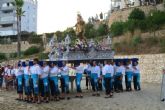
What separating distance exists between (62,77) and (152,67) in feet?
50.9

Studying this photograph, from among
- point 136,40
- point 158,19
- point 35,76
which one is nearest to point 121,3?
point 158,19

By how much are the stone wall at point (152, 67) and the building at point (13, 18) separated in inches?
2097

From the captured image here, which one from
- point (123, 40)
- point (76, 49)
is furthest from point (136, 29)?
point (76, 49)

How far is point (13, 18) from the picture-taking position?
90812 mm

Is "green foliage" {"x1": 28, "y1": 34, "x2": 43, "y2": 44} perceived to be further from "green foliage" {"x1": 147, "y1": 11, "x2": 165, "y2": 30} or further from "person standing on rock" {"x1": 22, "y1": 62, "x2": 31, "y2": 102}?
"person standing on rock" {"x1": 22, "y1": 62, "x2": 31, "y2": 102}

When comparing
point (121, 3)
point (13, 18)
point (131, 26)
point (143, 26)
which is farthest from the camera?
point (13, 18)

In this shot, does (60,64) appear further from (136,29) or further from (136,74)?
(136,29)

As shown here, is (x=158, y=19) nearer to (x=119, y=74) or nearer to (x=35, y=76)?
(x=119, y=74)

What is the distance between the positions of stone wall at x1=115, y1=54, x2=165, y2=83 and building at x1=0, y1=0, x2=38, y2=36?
53261 mm

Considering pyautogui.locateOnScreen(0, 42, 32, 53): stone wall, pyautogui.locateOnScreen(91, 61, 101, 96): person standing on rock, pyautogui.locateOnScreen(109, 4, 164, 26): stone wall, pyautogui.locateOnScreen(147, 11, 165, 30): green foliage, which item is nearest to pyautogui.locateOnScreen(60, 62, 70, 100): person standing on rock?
pyautogui.locateOnScreen(91, 61, 101, 96): person standing on rock

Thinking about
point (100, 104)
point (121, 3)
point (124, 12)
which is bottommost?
point (100, 104)

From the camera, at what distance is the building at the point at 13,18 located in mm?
87938

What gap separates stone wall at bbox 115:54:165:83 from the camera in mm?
35844

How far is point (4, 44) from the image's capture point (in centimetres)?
7244
